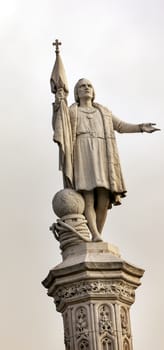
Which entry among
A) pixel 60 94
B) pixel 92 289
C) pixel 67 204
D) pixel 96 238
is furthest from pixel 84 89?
pixel 92 289

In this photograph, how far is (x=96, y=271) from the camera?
1981 centimetres

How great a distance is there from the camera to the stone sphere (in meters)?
20.5

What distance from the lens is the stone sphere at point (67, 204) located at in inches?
808

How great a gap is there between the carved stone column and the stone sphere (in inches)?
30.5

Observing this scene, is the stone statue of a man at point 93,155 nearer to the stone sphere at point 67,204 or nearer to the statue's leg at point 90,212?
the statue's leg at point 90,212

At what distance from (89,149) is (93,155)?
154mm

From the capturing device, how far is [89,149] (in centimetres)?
2116

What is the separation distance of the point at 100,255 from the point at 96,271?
1.24 ft

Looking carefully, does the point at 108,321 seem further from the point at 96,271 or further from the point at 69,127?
the point at 69,127

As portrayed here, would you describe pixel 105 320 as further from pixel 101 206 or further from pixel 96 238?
pixel 101 206

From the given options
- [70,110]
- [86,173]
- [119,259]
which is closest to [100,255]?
[119,259]

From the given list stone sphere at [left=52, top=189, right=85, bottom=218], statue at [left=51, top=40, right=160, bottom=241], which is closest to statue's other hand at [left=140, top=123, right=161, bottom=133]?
statue at [left=51, top=40, right=160, bottom=241]

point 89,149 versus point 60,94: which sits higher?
point 60,94

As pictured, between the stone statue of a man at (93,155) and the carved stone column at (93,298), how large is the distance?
2.56 ft
